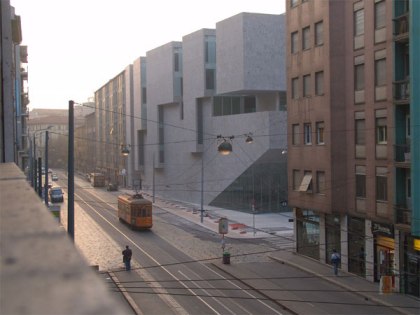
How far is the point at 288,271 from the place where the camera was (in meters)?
27.8

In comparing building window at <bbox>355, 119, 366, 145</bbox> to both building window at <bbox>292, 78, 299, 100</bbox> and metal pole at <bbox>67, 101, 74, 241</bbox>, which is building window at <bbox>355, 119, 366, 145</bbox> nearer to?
building window at <bbox>292, 78, 299, 100</bbox>

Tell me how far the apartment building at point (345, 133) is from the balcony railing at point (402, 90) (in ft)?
0.65

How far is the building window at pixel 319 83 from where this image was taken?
28266 millimetres

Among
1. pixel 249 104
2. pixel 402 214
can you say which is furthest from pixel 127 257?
pixel 249 104

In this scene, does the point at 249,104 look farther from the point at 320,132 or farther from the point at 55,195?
the point at 320,132

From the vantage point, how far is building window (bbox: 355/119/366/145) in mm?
25625

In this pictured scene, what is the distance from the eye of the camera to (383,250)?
2395cm

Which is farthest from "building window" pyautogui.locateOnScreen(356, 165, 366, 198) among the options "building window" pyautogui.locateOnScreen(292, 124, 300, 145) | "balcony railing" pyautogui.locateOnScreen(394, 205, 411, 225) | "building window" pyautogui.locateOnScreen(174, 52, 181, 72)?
"building window" pyautogui.locateOnScreen(174, 52, 181, 72)

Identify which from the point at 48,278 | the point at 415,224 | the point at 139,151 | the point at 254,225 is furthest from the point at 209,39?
the point at 48,278

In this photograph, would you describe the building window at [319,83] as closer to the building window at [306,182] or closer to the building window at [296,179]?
the building window at [306,182]

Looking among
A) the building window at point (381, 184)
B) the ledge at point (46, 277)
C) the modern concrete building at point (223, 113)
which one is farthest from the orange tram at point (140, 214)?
the ledge at point (46, 277)

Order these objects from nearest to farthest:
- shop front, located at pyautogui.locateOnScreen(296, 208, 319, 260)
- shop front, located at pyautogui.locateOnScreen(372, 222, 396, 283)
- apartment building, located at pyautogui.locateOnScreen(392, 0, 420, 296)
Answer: apartment building, located at pyautogui.locateOnScreen(392, 0, 420, 296) < shop front, located at pyautogui.locateOnScreen(372, 222, 396, 283) < shop front, located at pyautogui.locateOnScreen(296, 208, 319, 260)

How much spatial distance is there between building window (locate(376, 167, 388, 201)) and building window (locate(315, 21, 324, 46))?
753 cm

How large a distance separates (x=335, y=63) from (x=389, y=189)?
706 centimetres
